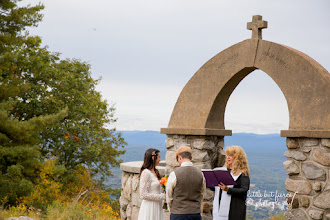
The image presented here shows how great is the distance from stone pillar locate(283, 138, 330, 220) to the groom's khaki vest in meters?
1.92

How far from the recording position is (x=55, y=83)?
15914 millimetres

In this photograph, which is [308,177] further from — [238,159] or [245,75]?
[245,75]

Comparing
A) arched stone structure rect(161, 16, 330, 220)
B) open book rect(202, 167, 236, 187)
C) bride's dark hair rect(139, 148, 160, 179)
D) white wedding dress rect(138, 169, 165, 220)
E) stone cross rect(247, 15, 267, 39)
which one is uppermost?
stone cross rect(247, 15, 267, 39)

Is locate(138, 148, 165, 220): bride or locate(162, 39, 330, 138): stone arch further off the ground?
locate(162, 39, 330, 138): stone arch

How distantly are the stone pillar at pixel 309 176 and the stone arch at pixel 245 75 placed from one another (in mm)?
193

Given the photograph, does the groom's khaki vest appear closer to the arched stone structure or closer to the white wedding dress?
the white wedding dress

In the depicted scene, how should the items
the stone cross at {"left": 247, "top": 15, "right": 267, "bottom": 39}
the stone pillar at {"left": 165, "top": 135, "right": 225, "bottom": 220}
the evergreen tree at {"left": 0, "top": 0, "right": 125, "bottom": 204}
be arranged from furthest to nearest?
1. the evergreen tree at {"left": 0, "top": 0, "right": 125, "bottom": 204}
2. the stone pillar at {"left": 165, "top": 135, "right": 225, "bottom": 220}
3. the stone cross at {"left": 247, "top": 15, "right": 267, "bottom": 39}

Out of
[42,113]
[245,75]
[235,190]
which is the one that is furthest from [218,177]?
[42,113]

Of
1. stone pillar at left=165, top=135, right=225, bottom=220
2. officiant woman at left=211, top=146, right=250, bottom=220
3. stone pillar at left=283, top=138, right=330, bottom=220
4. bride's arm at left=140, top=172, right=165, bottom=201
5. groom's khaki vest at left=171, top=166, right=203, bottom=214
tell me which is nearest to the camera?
groom's khaki vest at left=171, top=166, right=203, bottom=214

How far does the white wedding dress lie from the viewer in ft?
15.6

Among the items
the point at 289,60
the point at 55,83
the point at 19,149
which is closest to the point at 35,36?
the point at 55,83

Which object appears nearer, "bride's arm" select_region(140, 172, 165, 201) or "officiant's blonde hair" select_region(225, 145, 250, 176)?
"bride's arm" select_region(140, 172, 165, 201)

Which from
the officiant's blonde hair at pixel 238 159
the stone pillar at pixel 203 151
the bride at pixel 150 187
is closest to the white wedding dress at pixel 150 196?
the bride at pixel 150 187

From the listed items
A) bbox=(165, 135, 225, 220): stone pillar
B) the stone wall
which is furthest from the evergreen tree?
the stone wall
